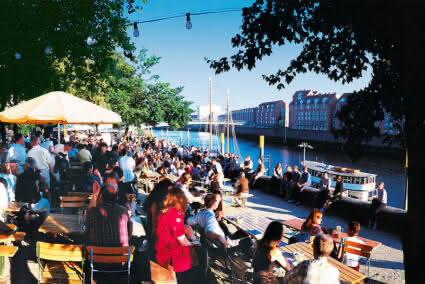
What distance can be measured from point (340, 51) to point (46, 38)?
9.20 m

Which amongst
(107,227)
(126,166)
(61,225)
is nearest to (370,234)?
(126,166)

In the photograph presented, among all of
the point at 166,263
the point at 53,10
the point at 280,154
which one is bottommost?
the point at 280,154

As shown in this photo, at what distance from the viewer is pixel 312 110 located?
322ft

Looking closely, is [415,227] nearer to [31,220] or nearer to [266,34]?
[266,34]

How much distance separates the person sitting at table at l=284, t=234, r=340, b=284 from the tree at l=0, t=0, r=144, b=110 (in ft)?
26.5

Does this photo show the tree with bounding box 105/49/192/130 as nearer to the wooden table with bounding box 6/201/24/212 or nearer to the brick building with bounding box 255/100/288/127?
the wooden table with bounding box 6/201/24/212

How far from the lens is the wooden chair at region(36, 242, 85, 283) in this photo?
332 cm

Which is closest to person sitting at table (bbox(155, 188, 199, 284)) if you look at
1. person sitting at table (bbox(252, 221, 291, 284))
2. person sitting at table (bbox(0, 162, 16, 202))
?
person sitting at table (bbox(252, 221, 291, 284))

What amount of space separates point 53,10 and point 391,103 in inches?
385

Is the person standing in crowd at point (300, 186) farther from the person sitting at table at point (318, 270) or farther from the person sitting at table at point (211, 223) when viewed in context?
the person sitting at table at point (318, 270)

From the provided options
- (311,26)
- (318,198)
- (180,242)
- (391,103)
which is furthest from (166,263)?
(318,198)

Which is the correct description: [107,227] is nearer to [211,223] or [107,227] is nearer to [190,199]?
[211,223]

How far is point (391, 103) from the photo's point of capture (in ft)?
12.5

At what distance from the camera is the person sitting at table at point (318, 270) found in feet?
10.1
